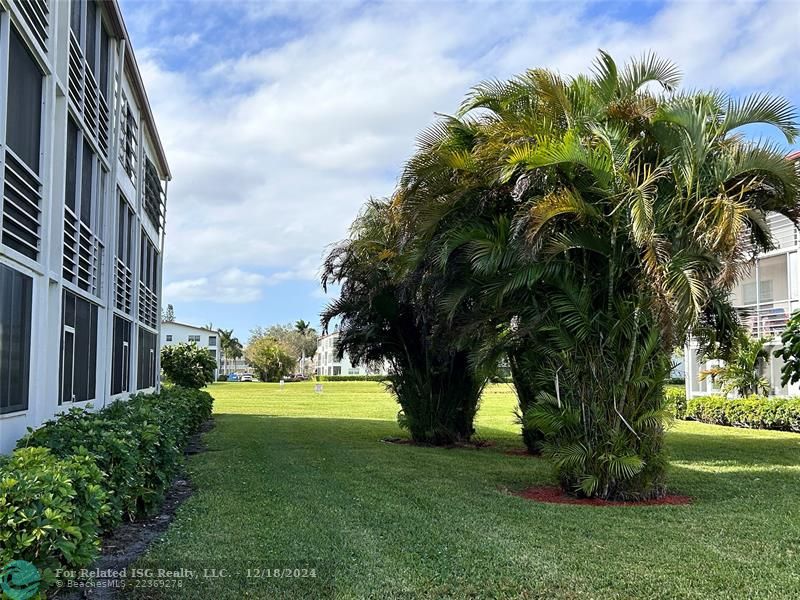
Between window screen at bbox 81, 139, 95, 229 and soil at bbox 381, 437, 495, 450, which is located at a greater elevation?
window screen at bbox 81, 139, 95, 229

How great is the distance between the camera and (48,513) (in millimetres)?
3846

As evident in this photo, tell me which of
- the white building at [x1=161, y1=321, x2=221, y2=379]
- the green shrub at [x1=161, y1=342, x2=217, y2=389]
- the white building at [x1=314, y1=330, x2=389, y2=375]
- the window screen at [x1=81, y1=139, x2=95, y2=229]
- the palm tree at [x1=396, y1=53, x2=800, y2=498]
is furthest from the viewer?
the white building at [x1=314, y1=330, x2=389, y2=375]

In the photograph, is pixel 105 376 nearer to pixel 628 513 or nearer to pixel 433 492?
pixel 433 492

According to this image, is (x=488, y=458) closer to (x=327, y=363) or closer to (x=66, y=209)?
(x=66, y=209)

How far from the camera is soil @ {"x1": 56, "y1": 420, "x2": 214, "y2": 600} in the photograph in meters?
5.12

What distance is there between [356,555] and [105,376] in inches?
311

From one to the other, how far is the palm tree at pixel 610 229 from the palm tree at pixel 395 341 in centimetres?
584

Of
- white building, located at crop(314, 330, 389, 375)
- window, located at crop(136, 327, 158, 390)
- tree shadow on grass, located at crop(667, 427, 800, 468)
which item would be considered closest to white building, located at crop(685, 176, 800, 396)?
tree shadow on grass, located at crop(667, 427, 800, 468)

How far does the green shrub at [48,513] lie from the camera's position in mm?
3762

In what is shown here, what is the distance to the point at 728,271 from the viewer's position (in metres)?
8.48

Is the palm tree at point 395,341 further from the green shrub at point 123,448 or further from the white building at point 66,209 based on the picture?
the green shrub at point 123,448

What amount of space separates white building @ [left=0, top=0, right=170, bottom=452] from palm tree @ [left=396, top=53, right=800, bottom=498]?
4.96 metres

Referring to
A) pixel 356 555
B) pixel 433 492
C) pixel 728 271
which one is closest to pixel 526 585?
pixel 356 555

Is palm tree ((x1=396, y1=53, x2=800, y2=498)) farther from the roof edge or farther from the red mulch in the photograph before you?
the roof edge
